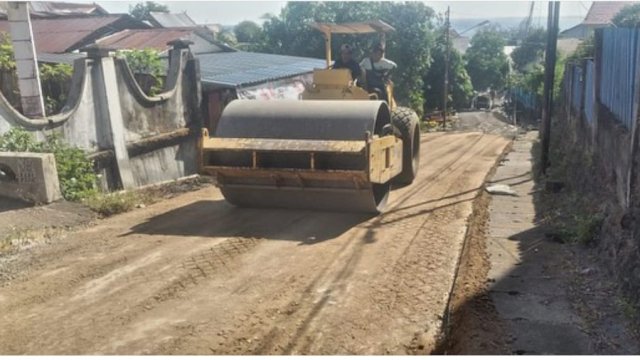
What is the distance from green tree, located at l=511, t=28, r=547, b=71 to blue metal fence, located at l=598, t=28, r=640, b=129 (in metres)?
52.2

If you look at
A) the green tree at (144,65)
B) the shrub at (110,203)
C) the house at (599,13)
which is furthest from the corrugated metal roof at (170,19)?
the shrub at (110,203)

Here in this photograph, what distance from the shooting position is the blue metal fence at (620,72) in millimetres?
6676

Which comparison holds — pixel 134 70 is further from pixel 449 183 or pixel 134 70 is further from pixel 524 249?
pixel 524 249

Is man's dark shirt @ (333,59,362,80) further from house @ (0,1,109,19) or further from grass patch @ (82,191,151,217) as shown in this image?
house @ (0,1,109,19)

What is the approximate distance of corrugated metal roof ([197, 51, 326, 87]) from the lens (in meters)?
16.4

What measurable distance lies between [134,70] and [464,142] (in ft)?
33.2

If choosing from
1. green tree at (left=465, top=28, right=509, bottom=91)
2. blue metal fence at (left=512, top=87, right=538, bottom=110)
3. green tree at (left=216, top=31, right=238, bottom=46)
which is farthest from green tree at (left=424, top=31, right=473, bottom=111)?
green tree at (left=216, top=31, right=238, bottom=46)

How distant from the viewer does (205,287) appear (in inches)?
219

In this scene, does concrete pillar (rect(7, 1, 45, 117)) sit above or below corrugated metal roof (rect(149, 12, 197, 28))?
below

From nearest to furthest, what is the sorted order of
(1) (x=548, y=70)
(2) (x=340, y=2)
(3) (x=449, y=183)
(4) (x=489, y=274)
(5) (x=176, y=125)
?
(4) (x=489, y=274) < (3) (x=449, y=183) < (1) (x=548, y=70) < (5) (x=176, y=125) < (2) (x=340, y=2)

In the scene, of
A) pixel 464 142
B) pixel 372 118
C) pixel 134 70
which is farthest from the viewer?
pixel 464 142

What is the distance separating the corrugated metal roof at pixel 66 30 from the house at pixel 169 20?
44.2 ft

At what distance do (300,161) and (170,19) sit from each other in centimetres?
4526

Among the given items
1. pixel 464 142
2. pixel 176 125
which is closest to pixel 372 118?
pixel 176 125
